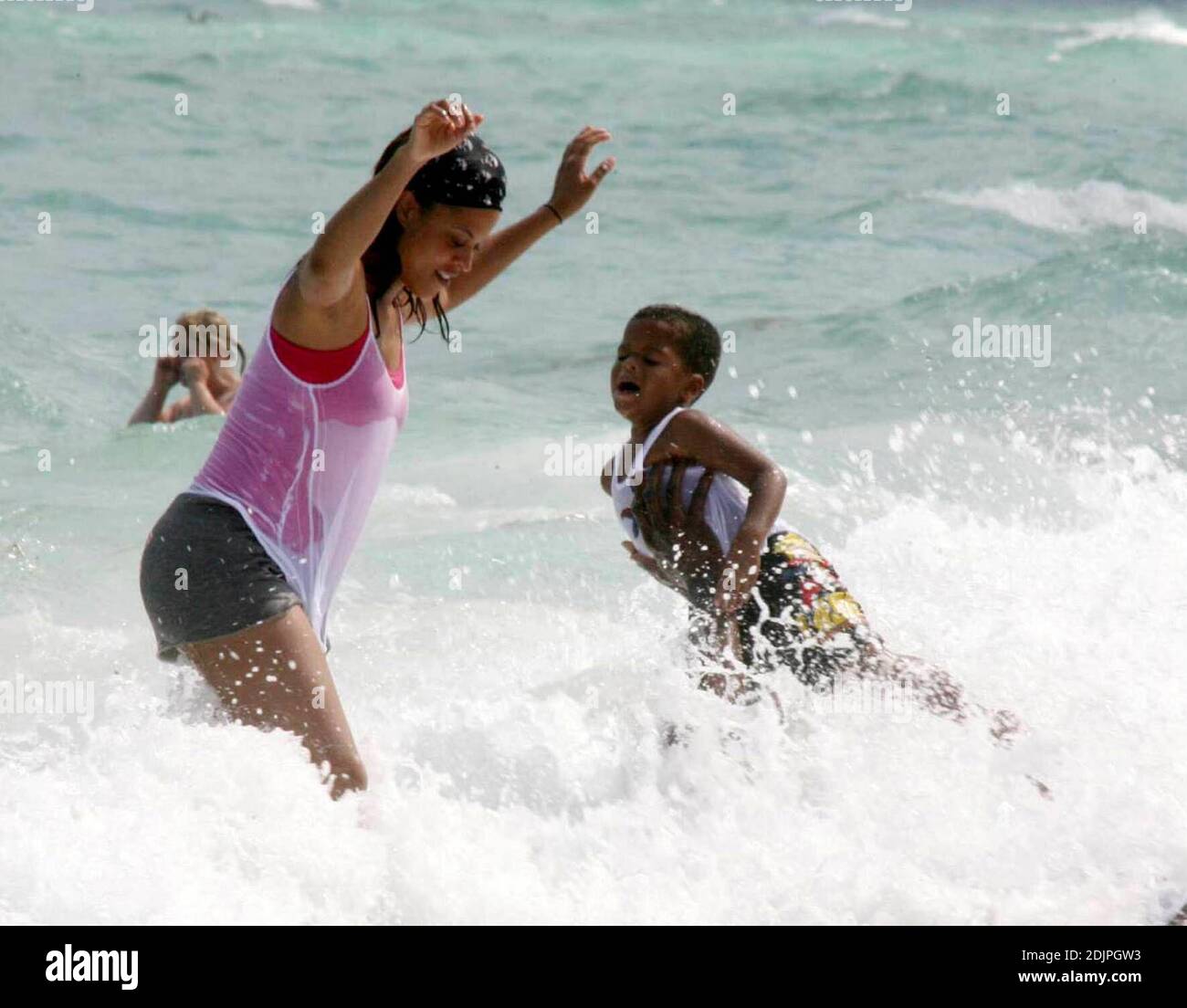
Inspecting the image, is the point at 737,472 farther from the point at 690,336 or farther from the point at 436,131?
the point at 436,131

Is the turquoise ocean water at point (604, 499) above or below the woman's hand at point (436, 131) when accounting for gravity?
below

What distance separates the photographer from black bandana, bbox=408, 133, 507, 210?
3301 mm

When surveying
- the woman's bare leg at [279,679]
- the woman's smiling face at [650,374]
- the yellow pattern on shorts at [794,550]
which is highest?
the woman's smiling face at [650,374]

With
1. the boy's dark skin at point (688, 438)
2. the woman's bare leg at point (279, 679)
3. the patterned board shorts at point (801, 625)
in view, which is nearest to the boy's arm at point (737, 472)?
the boy's dark skin at point (688, 438)

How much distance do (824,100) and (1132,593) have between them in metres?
16.7

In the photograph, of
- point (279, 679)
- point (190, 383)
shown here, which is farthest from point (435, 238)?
point (190, 383)

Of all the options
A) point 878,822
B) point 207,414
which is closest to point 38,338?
point 207,414

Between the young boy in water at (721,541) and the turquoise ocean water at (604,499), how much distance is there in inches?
4.9

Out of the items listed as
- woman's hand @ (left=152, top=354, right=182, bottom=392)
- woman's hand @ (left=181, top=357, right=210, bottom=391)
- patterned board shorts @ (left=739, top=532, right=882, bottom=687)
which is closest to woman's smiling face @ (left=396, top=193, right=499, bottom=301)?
patterned board shorts @ (left=739, top=532, right=882, bottom=687)

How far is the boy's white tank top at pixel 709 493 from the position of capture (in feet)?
14.4

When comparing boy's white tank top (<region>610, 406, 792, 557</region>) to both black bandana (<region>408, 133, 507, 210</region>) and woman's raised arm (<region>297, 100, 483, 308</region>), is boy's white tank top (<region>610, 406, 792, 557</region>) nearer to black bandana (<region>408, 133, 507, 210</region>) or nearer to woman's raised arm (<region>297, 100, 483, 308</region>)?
black bandana (<region>408, 133, 507, 210</region>)

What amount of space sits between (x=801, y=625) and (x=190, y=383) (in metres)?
6.06

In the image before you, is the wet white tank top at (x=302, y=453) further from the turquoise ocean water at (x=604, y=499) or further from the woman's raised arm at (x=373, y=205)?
the turquoise ocean water at (x=604, y=499)
